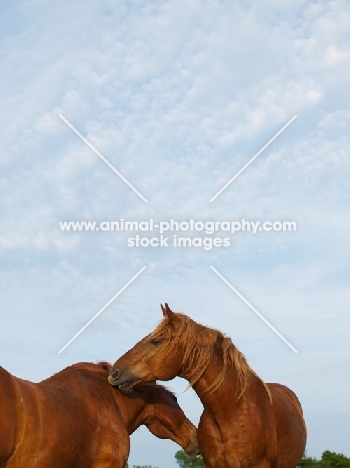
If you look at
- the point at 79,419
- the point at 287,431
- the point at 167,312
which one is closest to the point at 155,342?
the point at 167,312

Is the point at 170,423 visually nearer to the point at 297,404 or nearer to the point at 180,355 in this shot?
the point at 180,355

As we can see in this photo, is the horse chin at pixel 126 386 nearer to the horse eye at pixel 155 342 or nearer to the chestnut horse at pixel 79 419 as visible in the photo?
the chestnut horse at pixel 79 419

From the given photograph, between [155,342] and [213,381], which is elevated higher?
[155,342]

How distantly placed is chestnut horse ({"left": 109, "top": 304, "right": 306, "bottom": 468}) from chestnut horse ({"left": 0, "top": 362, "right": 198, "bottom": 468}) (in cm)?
34

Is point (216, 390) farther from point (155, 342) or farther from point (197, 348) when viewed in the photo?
point (155, 342)

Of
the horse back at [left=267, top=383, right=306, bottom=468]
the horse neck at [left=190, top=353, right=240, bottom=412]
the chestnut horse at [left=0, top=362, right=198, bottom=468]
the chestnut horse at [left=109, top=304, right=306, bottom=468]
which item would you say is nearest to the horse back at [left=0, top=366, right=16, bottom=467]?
the chestnut horse at [left=0, top=362, right=198, bottom=468]

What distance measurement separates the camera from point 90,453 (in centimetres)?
715

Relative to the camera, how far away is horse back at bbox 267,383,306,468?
865 centimetres

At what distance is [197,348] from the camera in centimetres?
788

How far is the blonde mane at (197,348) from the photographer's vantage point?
7824 mm

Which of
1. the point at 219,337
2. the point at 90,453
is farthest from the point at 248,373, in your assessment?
the point at 90,453

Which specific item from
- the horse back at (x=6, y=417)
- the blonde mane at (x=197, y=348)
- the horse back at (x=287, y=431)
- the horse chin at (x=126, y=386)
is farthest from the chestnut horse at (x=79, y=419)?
A: the horse back at (x=287, y=431)

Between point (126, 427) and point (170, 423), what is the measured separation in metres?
0.69

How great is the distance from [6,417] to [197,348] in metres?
2.64
